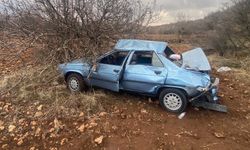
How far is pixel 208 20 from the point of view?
32.4m

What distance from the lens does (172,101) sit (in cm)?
723

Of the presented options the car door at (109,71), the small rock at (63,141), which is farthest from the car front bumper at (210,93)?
the small rock at (63,141)

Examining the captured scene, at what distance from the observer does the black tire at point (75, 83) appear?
27.1ft

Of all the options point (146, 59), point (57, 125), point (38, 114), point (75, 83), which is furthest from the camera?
point (75, 83)

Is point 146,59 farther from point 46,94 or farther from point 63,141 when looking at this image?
point 63,141

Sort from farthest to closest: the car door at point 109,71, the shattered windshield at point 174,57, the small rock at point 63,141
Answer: the car door at point 109,71, the shattered windshield at point 174,57, the small rock at point 63,141

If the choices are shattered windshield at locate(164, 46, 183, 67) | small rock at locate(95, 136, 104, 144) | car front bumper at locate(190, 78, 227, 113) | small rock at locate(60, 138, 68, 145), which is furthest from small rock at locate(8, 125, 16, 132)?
car front bumper at locate(190, 78, 227, 113)

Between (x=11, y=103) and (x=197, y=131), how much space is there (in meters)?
4.21

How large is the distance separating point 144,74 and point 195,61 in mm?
1226

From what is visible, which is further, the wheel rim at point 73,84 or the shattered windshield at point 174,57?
the wheel rim at point 73,84

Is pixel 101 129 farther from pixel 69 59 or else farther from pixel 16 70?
pixel 16 70

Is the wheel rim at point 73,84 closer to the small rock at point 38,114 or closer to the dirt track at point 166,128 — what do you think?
the dirt track at point 166,128

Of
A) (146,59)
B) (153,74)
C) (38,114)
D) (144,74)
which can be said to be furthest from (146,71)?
(38,114)

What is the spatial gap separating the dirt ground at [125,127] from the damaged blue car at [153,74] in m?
0.31
